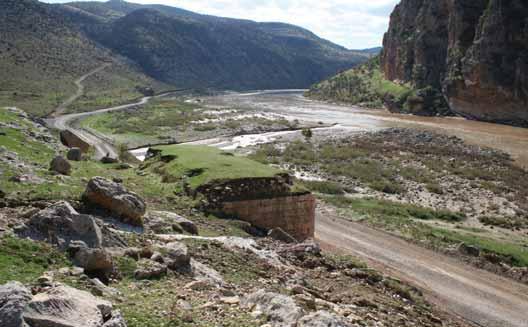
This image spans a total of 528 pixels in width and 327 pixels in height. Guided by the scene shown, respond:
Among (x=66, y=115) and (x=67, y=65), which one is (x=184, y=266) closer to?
Result: (x=66, y=115)

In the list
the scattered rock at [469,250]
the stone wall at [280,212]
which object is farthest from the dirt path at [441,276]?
the stone wall at [280,212]

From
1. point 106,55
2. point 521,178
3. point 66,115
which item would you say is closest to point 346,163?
point 521,178

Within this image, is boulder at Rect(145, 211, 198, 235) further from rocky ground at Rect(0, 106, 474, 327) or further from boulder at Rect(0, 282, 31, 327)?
boulder at Rect(0, 282, 31, 327)

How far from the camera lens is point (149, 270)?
32.1ft

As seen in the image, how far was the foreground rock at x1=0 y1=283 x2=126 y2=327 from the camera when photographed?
5.88 meters

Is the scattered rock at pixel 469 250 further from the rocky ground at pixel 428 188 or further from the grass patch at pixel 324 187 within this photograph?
the grass patch at pixel 324 187

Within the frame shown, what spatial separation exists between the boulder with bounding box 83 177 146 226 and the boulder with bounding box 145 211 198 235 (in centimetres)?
50

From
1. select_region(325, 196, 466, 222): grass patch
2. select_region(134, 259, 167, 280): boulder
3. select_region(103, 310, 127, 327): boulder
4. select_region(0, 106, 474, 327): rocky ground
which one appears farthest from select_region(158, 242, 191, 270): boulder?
select_region(325, 196, 466, 222): grass patch

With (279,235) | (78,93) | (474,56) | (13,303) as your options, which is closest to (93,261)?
→ (13,303)

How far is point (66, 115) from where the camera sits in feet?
239

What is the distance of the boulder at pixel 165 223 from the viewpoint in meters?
13.7

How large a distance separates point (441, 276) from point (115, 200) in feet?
47.9

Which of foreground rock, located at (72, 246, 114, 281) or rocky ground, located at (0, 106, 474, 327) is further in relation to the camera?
foreground rock, located at (72, 246, 114, 281)

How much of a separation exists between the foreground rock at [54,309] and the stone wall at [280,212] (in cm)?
1200
